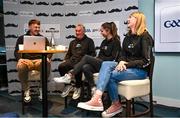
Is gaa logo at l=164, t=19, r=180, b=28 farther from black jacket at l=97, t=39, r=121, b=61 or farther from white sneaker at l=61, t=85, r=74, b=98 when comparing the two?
white sneaker at l=61, t=85, r=74, b=98

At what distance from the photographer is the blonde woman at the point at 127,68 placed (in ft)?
8.84

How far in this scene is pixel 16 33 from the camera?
174 inches

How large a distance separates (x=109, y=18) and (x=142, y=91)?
1.79 m

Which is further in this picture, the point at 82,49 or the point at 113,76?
the point at 82,49

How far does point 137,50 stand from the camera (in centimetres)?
282

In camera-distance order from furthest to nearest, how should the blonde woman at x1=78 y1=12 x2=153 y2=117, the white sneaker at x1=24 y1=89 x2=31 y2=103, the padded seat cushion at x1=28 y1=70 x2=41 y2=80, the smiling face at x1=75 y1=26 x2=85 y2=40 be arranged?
the smiling face at x1=75 y1=26 x2=85 y2=40, the padded seat cushion at x1=28 y1=70 x2=41 y2=80, the white sneaker at x1=24 y1=89 x2=31 y2=103, the blonde woman at x1=78 y1=12 x2=153 y2=117

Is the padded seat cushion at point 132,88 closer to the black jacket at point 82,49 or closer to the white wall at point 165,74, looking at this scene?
the white wall at point 165,74

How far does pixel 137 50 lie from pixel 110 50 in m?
0.68

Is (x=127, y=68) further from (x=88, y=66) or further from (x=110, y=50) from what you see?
(x=110, y=50)

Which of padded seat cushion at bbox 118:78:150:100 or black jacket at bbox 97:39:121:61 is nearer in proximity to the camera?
padded seat cushion at bbox 118:78:150:100

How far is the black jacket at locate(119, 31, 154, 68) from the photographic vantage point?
8.94 ft

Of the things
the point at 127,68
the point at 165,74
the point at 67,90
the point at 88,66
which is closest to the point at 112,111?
the point at 127,68

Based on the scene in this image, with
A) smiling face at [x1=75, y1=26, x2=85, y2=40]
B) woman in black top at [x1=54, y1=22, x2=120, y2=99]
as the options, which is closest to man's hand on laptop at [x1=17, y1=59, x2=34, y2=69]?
woman in black top at [x1=54, y1=22, x2=120, y2=99]

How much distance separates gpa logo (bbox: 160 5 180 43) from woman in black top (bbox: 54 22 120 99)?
660mm
